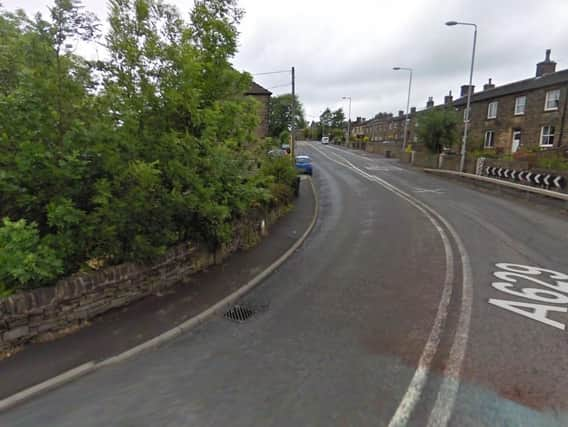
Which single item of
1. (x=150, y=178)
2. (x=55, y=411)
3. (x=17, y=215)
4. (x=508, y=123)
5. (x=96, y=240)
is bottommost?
(x=55, y=411)

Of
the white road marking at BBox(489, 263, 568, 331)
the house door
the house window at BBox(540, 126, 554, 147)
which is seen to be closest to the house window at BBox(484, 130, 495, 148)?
the house door

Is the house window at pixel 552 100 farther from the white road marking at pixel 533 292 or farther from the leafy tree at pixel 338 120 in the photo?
the leafy tree at pixel 338 120

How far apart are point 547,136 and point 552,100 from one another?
2794 mm

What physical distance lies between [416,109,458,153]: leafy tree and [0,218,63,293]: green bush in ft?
95.3

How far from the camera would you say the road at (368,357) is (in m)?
2.94

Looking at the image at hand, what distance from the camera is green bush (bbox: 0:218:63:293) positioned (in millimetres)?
3831

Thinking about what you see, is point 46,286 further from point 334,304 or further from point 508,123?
point 508,123

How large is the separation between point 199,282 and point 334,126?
106383mm

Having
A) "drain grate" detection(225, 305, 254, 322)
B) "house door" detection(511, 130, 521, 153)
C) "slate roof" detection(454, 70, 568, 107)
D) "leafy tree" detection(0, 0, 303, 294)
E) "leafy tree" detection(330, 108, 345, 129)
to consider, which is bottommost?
"drain grate" detection(225, 305, 254, 322)

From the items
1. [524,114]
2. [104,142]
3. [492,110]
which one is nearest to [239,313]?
[104,142]

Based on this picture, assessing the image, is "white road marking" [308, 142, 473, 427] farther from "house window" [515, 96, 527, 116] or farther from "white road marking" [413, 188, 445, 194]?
"house window" [515, 96, 527, 116]

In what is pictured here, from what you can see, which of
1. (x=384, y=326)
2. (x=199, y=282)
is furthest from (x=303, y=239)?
(x=384, y=326)

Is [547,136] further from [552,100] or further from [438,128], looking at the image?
[438,128]

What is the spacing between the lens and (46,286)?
4.17 m
